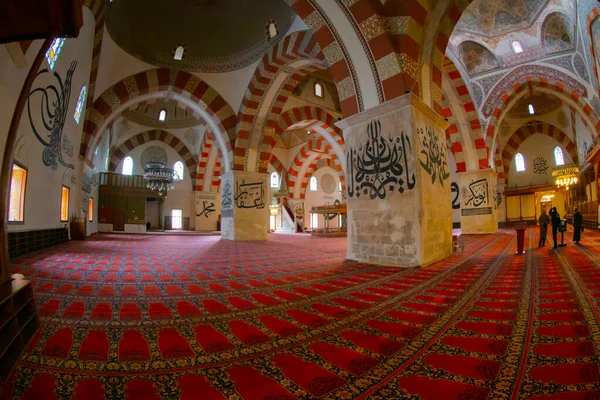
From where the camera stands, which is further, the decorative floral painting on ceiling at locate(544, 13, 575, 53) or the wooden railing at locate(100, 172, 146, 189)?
the wooden railing at locate(100, 172, 146, 189)

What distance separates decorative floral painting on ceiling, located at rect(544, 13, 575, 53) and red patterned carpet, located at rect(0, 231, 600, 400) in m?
8.78

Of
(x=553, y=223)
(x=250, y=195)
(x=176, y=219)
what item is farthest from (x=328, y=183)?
(x=553, y=223)

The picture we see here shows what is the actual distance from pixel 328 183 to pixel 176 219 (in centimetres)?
984

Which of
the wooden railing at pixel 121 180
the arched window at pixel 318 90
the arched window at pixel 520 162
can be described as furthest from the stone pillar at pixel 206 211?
the arched window at pixel 520 162

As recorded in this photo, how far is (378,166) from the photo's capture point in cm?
394

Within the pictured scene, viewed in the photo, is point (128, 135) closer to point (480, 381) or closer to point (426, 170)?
point (426, 170)

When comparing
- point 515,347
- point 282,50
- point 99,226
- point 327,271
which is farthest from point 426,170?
point 99,226

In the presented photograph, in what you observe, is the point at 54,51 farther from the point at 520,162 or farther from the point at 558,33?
the point at 520,162

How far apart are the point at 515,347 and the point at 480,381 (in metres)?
0.39

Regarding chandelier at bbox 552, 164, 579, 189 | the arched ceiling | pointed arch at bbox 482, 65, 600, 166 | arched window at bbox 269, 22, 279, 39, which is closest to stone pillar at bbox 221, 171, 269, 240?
the arched ceiling

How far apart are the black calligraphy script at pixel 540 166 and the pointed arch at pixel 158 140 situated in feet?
61.3

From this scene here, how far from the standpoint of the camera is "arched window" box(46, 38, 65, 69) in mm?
4360

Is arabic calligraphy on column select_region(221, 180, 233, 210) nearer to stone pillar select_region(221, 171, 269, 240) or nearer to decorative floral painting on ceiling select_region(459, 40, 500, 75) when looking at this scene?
stone pillar select_region(221, 171, 269, 240)

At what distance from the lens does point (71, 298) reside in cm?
202
